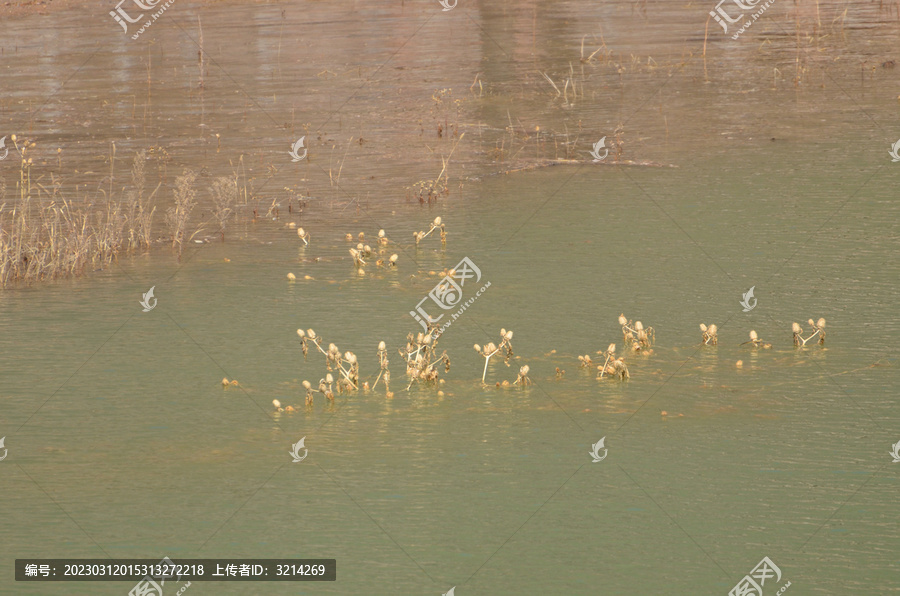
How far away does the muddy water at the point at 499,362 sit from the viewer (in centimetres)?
473

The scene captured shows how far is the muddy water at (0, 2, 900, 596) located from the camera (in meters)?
4.73

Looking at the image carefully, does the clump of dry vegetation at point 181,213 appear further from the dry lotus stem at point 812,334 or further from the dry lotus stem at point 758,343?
the dry lotus stem at point 812,334

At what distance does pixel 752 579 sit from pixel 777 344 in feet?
7.83

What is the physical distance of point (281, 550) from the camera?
4680 millimetres

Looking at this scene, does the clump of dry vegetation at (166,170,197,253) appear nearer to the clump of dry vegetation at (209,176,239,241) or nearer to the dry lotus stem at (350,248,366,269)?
the clump of dry vegetation at (209,176,239,241)

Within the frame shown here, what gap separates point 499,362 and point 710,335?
1.20 meters

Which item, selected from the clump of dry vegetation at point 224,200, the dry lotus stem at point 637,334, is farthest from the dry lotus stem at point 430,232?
the dry lotus stem at point 637,334

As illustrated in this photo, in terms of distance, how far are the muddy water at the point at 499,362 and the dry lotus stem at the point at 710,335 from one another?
97mm

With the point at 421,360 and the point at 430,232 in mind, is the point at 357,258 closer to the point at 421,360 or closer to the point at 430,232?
the point at 430,232

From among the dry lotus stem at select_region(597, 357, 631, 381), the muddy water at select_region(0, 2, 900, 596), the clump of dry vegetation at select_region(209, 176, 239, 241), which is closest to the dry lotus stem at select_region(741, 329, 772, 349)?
the muddy water at select_region(0, 2, 900, 596)

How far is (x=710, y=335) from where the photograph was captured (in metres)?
6.45

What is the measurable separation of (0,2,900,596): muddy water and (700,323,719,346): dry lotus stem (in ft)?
0.32

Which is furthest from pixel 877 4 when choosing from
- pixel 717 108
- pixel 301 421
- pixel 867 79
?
pixel 301 421

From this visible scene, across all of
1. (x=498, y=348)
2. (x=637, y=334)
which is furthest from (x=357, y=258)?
(x=637, y=334)
